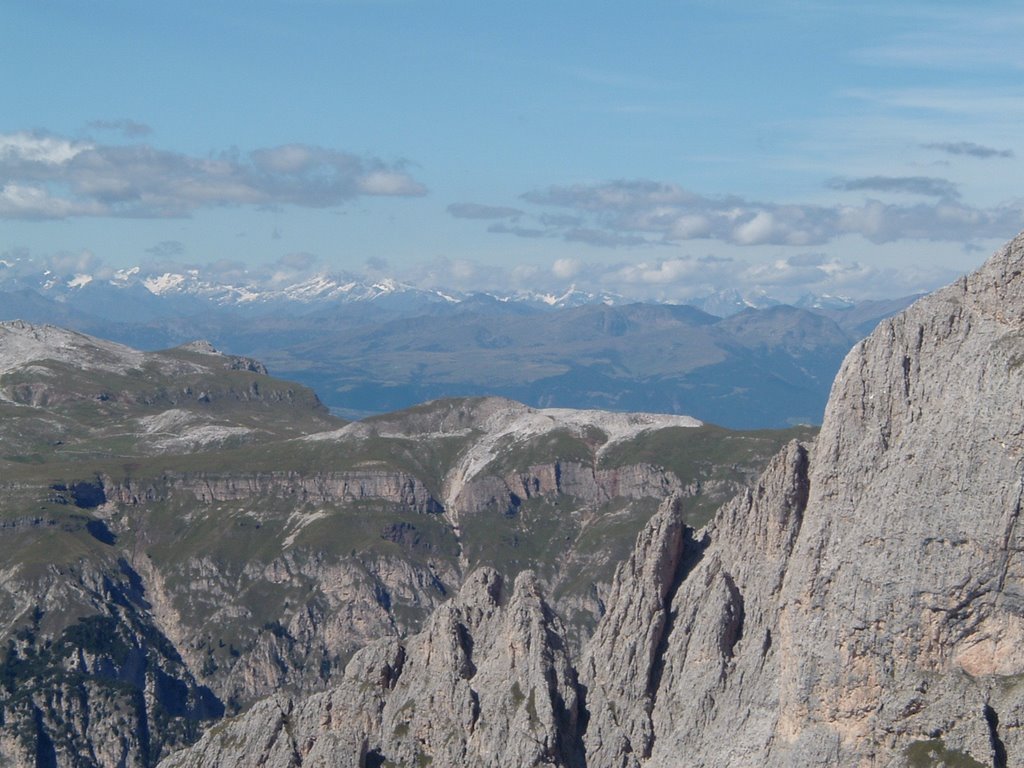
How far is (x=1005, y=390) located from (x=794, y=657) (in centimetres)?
2330

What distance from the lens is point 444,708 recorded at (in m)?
137

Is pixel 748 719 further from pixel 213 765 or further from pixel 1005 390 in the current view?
pixel 213 765

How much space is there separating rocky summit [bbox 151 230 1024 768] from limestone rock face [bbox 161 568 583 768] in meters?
0.34

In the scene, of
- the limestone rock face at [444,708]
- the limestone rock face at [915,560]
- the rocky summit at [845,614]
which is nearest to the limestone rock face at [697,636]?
the rocky summit at [845,614]

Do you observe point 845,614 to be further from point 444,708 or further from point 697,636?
point 444,708

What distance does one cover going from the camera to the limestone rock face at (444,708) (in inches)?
5202

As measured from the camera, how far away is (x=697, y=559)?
450 feet

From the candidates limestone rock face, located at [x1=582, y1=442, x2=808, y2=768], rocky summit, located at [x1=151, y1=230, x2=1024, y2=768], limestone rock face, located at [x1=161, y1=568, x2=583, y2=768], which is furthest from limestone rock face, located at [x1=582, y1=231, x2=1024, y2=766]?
limestone rock face, located at [x1=161, y1=568, x2=583, y2=768]

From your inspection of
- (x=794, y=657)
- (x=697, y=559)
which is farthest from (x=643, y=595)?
(x=794, y=657)

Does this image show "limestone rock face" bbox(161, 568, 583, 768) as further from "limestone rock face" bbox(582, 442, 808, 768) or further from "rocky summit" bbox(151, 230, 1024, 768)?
"limestone rock face" bbox(582, 442, 808, 768)

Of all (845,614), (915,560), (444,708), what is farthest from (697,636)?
(915,560)

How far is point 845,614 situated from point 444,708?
52.9 metres

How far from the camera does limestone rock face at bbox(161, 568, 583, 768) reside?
433 feet

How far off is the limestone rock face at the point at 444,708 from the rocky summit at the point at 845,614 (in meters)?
0.34
